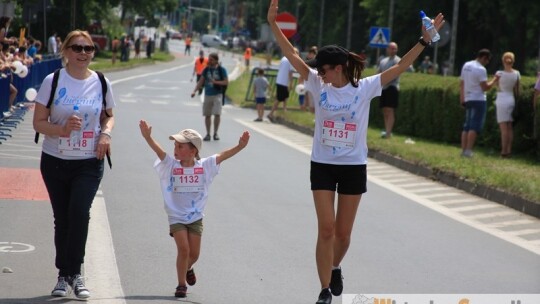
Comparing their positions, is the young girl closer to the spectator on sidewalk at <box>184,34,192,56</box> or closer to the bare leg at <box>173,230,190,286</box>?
the bare leg at <box>173,230,190,286</box>

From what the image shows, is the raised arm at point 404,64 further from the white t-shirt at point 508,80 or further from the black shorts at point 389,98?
the black shorts at point 389,98

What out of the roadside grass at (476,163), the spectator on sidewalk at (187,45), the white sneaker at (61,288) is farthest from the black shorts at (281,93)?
the spectator on sidewalk at (187,45)

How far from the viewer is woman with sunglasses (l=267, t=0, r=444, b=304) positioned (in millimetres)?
8359

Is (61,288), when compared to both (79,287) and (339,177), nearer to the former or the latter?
(79,287)

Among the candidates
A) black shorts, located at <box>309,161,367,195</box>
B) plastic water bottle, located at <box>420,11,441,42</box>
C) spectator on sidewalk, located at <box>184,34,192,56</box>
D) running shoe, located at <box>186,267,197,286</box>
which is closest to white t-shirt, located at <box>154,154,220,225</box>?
running shoe, located at <box>186,267,197,286</box>

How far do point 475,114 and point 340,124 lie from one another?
12.7 meters

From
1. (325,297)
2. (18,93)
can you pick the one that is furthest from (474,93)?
(325,297)

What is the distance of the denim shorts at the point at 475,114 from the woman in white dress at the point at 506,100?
698mm

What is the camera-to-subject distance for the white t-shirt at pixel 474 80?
20.5 m

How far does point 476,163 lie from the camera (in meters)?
19.0

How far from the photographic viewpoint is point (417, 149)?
2169 cm

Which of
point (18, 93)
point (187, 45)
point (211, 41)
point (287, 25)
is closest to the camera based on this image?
point (18, 93)

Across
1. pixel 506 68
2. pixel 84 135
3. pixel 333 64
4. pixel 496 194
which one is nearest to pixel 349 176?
pixel 333 64

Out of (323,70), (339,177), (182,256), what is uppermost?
(323,70)
